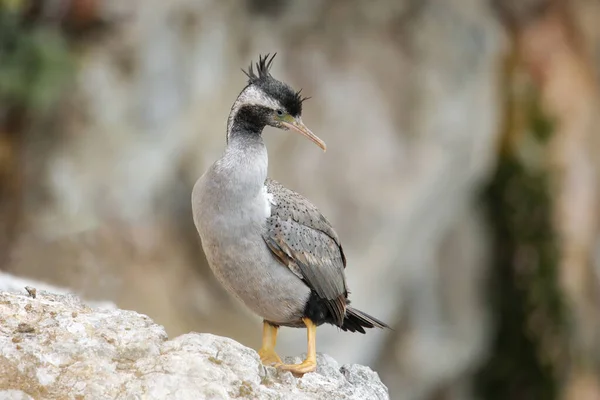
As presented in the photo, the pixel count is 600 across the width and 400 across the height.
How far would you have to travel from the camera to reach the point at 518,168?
579 inches

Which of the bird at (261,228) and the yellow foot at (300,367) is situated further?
the bird at (261,228)

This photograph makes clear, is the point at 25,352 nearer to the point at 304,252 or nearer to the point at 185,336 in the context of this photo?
the point at 185,336

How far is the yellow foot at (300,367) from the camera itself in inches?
185

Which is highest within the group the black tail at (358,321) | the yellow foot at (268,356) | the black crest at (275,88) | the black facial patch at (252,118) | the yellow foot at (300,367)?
the black crest at (275,88)

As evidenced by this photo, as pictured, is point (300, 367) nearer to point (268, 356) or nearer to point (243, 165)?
point (268, 356)

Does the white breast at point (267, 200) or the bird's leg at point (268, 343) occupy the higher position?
the white breast at point (267, 200)

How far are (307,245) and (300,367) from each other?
766 millimetres

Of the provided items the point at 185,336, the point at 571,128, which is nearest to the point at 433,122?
the point at 571,128

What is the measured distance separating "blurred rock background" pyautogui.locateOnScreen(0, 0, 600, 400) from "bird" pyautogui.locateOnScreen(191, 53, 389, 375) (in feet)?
18.2

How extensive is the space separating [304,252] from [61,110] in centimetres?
692

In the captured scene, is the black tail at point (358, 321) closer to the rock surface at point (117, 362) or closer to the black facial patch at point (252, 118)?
the rock surface at point (117, 362)

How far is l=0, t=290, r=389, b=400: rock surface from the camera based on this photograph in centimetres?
393

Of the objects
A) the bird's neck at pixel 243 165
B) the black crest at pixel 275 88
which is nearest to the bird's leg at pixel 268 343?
the bird's neck at pixel 243 165

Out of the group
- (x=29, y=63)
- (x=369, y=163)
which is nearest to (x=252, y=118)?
(x=29, y=63)
